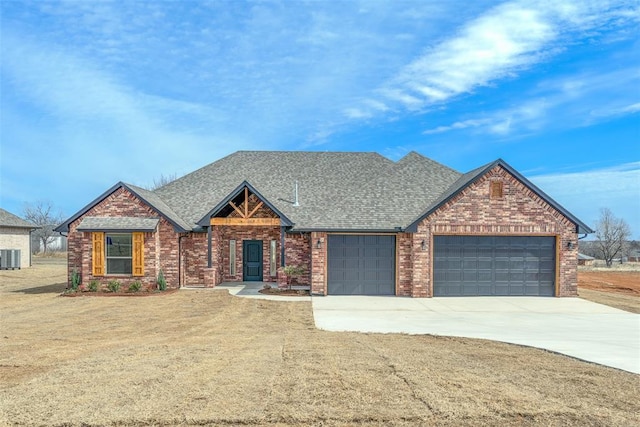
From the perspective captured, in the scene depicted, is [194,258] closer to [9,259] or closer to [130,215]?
[130,215]

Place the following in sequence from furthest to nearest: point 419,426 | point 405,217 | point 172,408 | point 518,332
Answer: point 405,217 → point 518,332 → point 172,408 → point 419,426

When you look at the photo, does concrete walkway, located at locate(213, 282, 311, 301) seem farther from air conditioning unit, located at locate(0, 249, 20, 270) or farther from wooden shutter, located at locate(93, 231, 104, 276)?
air conditioning unit, located at locate(0, 249, 20, 270)

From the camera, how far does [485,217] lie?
1766 centimetres

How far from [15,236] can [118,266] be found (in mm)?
22105

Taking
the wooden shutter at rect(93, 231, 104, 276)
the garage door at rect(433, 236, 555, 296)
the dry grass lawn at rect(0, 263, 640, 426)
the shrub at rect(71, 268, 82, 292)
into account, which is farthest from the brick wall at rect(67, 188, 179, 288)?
the garage door at rect(433, 236, 555, 296)

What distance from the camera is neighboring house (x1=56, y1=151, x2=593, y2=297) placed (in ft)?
58.0

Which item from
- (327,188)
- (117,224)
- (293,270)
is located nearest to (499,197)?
(327,188)

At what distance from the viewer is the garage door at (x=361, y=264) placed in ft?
59.6

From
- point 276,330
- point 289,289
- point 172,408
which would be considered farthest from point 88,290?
point 172,408

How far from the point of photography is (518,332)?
11102 millimetres

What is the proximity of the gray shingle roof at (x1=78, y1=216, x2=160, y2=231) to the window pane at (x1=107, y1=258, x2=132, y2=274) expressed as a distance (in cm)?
155

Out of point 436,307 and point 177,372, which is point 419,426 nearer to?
point 177,372

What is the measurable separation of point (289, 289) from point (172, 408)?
13.2 m

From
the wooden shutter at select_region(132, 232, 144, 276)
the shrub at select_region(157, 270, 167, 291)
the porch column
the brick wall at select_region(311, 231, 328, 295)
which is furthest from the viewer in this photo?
the porch column
